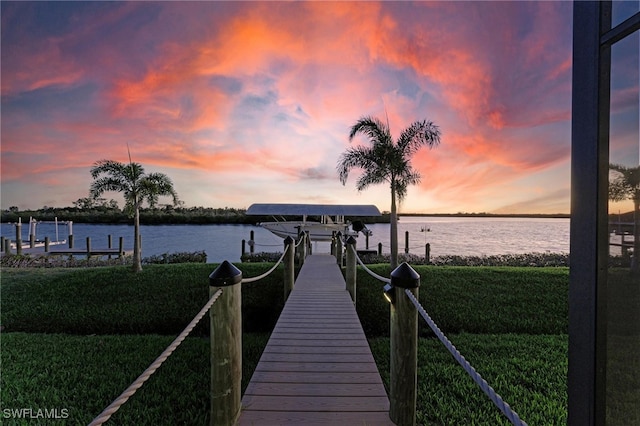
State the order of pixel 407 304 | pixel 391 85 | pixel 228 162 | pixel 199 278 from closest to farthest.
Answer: pixel 407 304 → pixel 199 278 → pixel 391 85 → pixel 228 162

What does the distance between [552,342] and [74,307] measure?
12.0 m

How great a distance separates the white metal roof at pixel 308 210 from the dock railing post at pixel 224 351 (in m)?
18.5

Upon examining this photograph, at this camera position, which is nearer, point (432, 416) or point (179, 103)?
point (432, 416)

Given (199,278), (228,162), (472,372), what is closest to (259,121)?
(228,162)

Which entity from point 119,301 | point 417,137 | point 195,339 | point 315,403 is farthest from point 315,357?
point 417,137

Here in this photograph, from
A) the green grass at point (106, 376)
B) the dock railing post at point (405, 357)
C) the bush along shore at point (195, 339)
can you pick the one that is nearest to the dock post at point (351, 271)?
the bush along shore at point (195, 339)

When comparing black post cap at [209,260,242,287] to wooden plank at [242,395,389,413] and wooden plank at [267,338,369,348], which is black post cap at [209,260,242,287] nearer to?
wooden plank at [242,395,389,413]

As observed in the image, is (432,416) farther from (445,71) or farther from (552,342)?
(445,71)

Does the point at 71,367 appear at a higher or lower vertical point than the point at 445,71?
lower

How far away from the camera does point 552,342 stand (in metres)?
5.84

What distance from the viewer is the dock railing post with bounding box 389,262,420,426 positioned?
7.49 ft

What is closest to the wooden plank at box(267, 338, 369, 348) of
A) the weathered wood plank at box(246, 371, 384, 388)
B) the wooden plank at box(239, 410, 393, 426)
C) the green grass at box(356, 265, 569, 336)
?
the weathered wood plank at box(246, 371, 384, 388)

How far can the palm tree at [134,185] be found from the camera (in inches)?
451

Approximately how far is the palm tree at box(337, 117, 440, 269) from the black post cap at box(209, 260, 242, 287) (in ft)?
31.9
